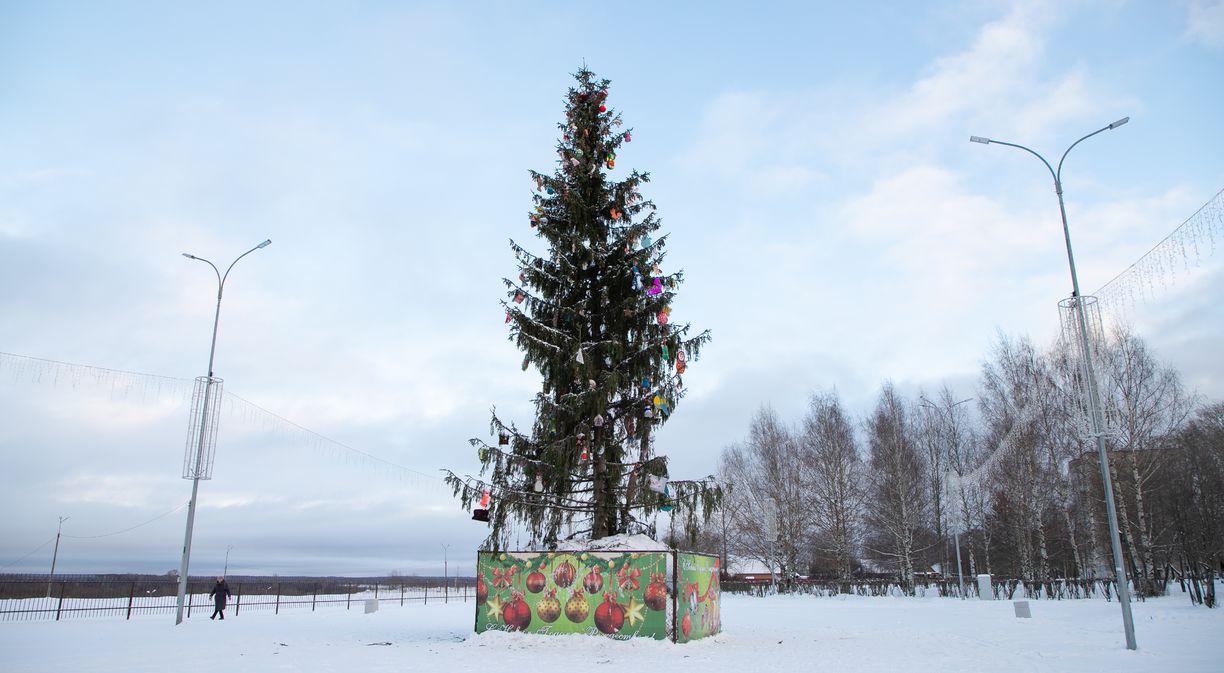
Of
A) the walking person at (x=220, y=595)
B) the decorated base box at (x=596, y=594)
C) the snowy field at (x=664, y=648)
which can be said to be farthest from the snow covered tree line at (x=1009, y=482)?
the walking person at (x=220, y=595)

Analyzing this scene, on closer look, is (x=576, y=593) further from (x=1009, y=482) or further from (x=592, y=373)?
(x=1009, y=482)

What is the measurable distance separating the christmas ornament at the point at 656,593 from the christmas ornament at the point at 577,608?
137 cm

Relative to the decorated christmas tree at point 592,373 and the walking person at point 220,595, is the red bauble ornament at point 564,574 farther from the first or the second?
the walking person at point 220,595

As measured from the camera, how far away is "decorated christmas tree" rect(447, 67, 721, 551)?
Result: 1653 centimetres

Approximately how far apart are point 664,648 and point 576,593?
7.44 ft

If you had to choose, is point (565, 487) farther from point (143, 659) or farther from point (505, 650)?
point (143, 659)

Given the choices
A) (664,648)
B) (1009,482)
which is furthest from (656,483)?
(1009,482)

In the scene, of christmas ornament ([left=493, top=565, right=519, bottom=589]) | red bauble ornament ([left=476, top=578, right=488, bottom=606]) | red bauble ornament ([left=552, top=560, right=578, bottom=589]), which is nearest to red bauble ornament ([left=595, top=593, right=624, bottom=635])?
red bauble ornament ([left=552, top=560, right=578, bottom=589])

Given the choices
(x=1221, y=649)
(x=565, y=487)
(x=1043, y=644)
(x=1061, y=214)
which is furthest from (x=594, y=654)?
(x=1061, y=214)

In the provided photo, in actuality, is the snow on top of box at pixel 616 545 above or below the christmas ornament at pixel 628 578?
above

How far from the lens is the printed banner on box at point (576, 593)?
49.4ft

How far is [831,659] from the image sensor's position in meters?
13.0

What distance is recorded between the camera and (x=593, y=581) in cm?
1548

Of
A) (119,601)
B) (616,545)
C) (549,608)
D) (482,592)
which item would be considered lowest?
(119,601)
